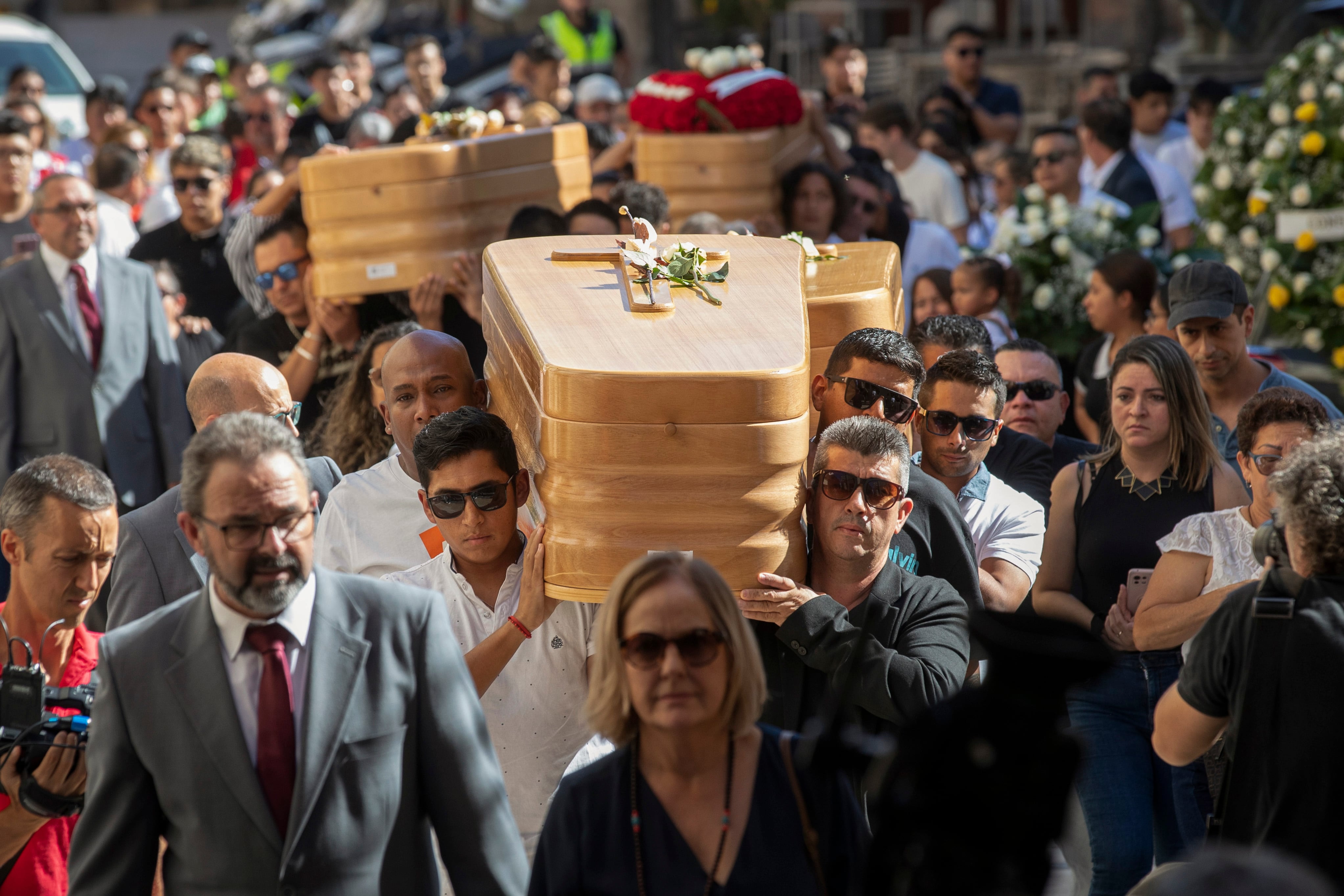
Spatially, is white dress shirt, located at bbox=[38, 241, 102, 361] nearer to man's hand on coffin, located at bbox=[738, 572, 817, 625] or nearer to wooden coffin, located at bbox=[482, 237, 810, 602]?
wooden coffin, located at bbox=[482, 237, 810, 602]

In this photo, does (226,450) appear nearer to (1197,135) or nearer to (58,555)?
(58,555)

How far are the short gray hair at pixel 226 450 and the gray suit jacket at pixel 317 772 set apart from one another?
0.66ft

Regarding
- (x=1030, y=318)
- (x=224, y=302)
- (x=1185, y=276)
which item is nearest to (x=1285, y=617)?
(x=1185, y=276)

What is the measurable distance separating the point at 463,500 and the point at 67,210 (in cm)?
382

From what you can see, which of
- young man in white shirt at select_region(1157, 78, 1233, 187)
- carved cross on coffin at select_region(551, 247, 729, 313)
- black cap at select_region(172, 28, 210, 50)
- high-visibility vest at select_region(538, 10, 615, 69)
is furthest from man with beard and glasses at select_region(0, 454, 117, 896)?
black cap at select_region(172, 28, 210, 50)

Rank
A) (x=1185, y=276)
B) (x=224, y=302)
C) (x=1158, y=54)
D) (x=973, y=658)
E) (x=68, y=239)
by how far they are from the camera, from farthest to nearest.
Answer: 1. (x=1158, y=54)
2. (x=224, y=302)
3. (x=68, y=239)
4. (x=1185, y=276)
5. (x=973, y=658)

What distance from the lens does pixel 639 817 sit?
269cm

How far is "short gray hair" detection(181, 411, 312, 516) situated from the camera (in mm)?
2766

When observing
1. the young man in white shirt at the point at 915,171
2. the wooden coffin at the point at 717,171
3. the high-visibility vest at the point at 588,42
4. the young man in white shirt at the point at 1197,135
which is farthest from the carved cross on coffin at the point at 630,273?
the high-visibility vest at the point at 588,42

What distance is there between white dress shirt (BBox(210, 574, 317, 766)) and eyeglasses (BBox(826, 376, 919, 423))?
5.90ft

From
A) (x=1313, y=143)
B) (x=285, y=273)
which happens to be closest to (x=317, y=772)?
(x=285, y=273)

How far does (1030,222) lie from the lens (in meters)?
7.27

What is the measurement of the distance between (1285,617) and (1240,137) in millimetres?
5288

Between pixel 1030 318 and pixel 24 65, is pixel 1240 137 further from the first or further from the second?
pixel 24 65
